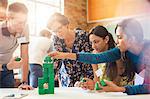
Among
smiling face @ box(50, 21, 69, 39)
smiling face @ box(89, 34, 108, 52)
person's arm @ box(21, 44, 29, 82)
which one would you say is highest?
smiling face @ box(50, 21, 69, 39)


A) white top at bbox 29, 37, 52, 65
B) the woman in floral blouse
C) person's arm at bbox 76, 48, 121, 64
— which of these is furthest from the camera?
white top at bbox 29, 37, 52, 65

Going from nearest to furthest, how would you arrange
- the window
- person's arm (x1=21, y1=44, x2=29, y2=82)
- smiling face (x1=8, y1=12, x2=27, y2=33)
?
smiling face (x1=8, y1=12, x2=27, y2=33) → person's arm (x1=21, y1=44, x2=29, y2=82) → the window

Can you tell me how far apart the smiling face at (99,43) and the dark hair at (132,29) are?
33 cm

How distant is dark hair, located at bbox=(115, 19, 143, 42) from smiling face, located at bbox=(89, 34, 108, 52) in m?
0.33

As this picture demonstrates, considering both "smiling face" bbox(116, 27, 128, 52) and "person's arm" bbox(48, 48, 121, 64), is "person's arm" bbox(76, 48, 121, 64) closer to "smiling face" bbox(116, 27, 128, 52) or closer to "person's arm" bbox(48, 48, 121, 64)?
"person's arm" bbox(48, 48, 121, 64)

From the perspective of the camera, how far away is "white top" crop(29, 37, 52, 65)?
248cm

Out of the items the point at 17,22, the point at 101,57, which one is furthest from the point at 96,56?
the point at 17,22

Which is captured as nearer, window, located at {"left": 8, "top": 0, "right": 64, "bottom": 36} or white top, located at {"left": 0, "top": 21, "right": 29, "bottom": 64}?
white top, located at {"left": 0, "top": 21, "right": 29, "bottom": 64}

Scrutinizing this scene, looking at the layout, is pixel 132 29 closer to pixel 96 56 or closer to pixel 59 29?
pixel 96 56

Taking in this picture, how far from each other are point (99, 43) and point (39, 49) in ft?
3.06

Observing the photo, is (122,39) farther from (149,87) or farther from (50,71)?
(50,71)

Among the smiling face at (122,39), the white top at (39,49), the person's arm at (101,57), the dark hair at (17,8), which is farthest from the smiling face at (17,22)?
the white top at (39,49)

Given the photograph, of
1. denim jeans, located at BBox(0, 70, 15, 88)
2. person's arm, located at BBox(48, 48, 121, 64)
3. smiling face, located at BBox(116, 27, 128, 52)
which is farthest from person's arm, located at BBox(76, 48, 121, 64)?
denim jeans, located at BBox(0, 70, 15, 88)

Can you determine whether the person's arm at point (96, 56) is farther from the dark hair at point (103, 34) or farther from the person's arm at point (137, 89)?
the person's arm at point (137, 89)
